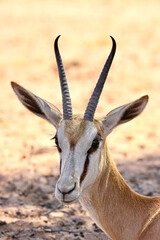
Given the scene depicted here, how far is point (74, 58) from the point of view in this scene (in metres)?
18.6

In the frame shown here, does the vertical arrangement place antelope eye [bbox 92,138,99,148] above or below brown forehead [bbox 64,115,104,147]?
below

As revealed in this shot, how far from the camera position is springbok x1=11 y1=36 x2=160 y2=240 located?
6.01 m

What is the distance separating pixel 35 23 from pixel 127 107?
A: 17648 millimetres

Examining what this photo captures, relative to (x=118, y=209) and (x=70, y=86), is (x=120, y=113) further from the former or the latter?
(x=70, y=86)

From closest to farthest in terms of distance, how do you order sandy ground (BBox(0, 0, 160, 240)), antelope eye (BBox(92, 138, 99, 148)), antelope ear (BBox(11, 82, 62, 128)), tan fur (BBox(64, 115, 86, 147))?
tan fur (BBox(64, 115, 86, 147)) < antelope eye (BBox(92, 138, 99, 148)) < antelope ear (BBox(11, 82, 62, 128)) < sandy ground (BBox(0, 0, 160, 240))

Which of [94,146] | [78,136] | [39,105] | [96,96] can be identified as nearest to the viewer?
[78,136]

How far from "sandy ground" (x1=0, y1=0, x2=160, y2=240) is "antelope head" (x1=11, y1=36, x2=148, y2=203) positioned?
4.52 feet

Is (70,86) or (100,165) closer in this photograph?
(100,165)

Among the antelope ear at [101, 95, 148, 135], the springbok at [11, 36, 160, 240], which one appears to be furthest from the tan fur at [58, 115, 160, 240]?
the antelope ear at [101, 95, 148, 135]

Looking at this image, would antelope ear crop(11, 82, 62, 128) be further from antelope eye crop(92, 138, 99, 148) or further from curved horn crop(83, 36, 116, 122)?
antelope eye crop(92, 138, 99, 148)

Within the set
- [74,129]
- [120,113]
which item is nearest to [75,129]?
[74,129]

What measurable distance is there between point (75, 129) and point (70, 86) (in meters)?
10.1

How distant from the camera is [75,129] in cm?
611

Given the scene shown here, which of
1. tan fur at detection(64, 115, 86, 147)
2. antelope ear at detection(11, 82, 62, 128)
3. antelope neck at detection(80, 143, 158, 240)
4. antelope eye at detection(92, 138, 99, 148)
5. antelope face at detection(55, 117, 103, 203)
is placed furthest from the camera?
antelope ear at detection(11, 82, 62, 128)
